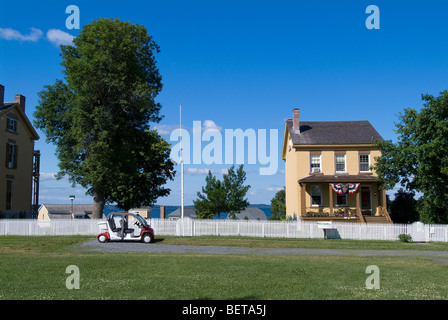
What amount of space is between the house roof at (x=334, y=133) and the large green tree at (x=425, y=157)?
3939 millimetres

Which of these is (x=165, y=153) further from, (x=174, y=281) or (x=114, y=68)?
(x=174, y=281)

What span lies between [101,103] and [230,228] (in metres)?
14.1

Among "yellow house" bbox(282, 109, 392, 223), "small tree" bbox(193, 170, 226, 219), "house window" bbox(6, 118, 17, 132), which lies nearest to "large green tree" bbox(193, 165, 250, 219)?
"small tree" bbox(193, 170, 226, 219)

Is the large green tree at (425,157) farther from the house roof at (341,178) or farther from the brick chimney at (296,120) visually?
the brick chimney at (296,120)

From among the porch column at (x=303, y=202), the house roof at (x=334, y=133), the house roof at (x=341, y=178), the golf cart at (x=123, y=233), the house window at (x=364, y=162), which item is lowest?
the golf cart at (x=123, y=233)

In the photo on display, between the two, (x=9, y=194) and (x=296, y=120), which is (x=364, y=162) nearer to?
(x=296, y=120)

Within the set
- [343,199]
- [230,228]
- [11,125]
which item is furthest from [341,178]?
[11,125]

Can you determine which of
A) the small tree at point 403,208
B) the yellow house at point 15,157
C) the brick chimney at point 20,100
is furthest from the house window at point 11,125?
the small tree at point 403,208

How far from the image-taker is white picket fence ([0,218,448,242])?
27750 millimetres

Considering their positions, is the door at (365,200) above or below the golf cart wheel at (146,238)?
above

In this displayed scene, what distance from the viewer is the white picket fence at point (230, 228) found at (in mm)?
27750

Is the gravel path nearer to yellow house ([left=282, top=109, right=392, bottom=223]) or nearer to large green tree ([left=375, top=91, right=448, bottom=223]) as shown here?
large green tree ([left=375, top=91, right=448, bottom=223])

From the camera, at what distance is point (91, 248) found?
66.4 ft

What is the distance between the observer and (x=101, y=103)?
107 ft
